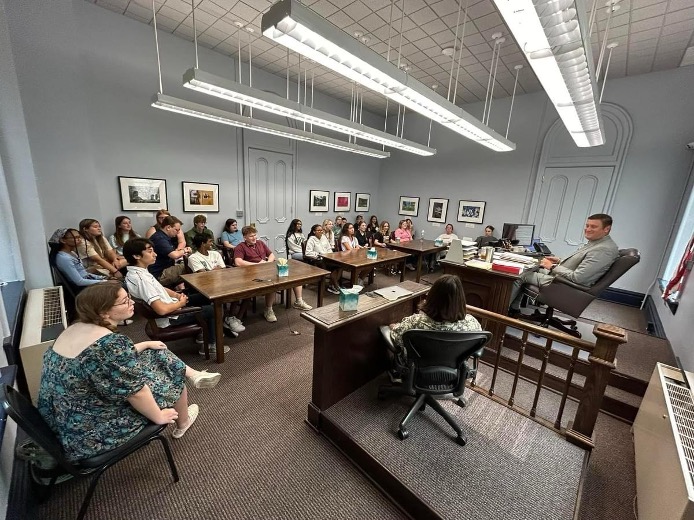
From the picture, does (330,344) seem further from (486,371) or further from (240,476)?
(486,371)

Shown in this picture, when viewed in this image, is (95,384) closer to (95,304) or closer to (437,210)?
(95,304)

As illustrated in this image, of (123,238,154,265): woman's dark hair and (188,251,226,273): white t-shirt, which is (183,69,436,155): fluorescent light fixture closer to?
(123,238,154,265): woman's dark hair

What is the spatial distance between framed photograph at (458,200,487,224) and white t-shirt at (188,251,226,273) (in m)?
5.63

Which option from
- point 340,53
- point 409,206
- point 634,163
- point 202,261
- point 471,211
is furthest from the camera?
point 409,206

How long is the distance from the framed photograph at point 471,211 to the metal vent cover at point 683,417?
5270mm

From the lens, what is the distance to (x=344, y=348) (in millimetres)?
2002

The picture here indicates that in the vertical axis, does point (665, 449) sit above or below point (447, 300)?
below

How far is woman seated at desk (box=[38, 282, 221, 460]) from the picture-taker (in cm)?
122

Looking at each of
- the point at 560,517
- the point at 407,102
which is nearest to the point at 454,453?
the point at 560,517

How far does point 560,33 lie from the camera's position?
5.20ft

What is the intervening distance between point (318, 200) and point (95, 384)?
6.01m

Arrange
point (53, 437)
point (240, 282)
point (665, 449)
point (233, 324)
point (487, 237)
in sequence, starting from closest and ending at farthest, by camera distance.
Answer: point (53, 437), point (665, 449), point (240, 282), point (233, 324), point (487, 237)

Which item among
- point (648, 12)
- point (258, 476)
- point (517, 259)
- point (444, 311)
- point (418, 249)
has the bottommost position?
point (258, 476)

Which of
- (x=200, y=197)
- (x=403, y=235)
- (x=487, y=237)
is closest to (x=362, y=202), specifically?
(x=403, y=235)
